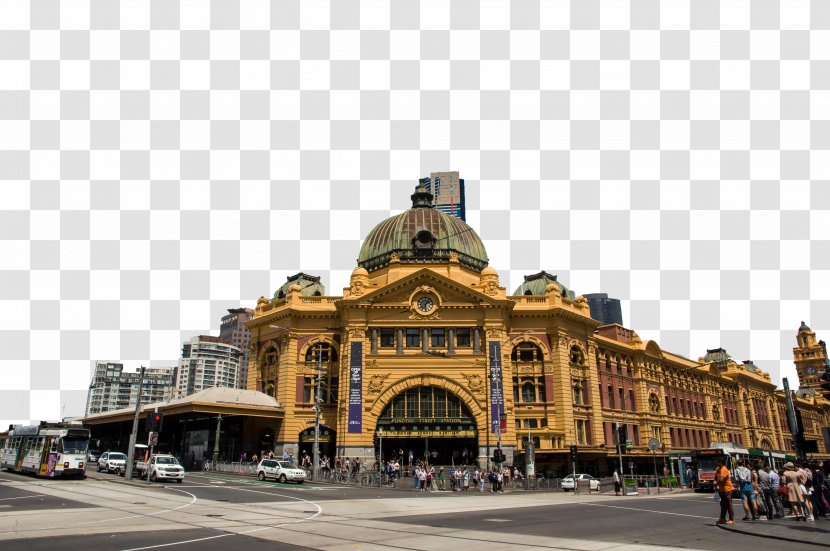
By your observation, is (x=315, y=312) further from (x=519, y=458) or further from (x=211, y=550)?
(x=211, y=550)

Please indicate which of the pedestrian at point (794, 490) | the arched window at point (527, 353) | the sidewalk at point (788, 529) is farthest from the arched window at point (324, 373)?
the pedestrian at point (794, 490)

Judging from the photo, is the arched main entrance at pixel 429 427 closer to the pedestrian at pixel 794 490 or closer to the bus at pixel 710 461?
the bus at pixel 710 461

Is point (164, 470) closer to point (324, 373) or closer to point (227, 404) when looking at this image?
point (227, 404)

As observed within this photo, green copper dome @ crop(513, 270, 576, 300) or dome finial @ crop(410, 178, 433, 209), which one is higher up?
dome finial @ crop(410, 178, 433, 209)

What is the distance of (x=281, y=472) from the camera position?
42.2m

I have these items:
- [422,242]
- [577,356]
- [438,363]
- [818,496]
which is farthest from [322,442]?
[818,496]

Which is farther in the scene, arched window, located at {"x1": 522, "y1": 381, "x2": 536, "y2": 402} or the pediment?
arched window, located at {"x1": 522, "y1": 381, "x2": 536, "y2": 402}

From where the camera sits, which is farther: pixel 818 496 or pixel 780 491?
pixel 780 491

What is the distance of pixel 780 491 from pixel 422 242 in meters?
47.4

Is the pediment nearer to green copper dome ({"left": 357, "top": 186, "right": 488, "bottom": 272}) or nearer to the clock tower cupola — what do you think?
green copper dome ({"left": 357, "top": 186, "right": 488, "bottom": 272})

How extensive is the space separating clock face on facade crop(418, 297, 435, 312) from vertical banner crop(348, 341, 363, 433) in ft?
22.9

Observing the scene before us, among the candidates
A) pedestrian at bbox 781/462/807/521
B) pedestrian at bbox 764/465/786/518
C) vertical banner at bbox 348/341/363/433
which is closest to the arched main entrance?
vertical banner at bbox 348/341/363/433

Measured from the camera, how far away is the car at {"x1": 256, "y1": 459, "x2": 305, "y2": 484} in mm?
42094

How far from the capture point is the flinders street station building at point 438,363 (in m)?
56.4
